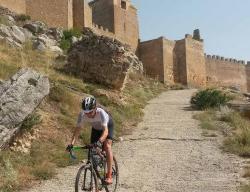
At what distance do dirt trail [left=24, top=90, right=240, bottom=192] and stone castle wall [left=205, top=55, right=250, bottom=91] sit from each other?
27.1m

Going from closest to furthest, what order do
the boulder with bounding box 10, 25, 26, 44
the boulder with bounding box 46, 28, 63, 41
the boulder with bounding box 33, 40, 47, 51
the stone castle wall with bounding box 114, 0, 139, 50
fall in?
the boulder with bounding box 10, 25, 26, 44 < the boulder with bounding box 33, 40, 47, 51 < the boulder with bounding box 46, 28, 63, 41 < the stone castle wall with bounding box 114, 0, 139, 50

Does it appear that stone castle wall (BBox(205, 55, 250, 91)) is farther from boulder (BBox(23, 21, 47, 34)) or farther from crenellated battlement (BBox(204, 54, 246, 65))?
boulder (BBox(23, 21, 47, 34))

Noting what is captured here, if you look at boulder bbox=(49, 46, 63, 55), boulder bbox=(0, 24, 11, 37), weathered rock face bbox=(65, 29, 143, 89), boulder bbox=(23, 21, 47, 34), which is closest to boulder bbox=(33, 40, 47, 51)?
boulder bbox=(49, 46, 63, 55)

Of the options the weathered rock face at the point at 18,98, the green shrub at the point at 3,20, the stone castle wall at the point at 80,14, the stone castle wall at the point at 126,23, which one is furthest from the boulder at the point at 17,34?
the weathered rock face at the point at 18,98

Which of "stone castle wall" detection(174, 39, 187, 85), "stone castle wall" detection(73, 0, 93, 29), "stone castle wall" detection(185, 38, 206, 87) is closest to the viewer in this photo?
"stone castle wall" detection(73, 0, 93, 29)

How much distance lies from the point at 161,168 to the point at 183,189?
172 centimetres

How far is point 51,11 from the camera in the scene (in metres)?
26.9

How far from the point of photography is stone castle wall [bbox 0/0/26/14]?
990 inches

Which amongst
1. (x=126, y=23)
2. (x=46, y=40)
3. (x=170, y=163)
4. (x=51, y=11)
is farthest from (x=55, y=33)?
(x=170, y=163)

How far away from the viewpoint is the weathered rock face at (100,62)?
58.2 ft

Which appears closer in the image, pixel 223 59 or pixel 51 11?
pixel 51 11

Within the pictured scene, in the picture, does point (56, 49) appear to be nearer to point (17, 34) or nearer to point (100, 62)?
point (17, 34)

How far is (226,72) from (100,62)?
91.0 feet

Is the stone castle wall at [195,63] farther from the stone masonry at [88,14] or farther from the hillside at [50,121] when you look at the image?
the hillside at [50,121]
